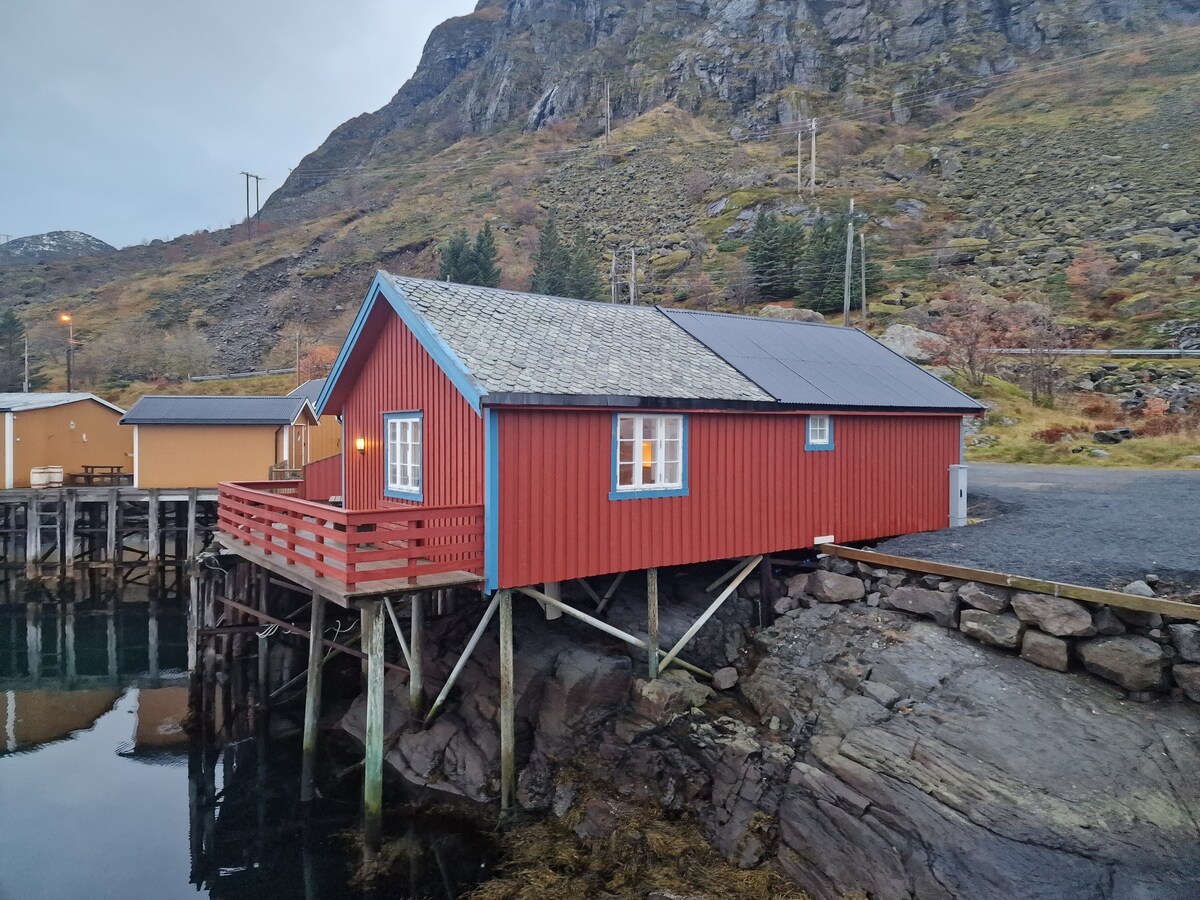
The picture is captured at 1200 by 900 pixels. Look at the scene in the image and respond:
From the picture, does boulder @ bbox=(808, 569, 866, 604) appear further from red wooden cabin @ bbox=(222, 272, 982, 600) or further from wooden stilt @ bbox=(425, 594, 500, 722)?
wooden stilt @ bbox=(425, 594, 500, 722)

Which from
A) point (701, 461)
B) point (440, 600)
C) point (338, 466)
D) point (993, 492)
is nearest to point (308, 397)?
point (338, 466)

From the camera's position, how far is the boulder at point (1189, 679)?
26.2 feet

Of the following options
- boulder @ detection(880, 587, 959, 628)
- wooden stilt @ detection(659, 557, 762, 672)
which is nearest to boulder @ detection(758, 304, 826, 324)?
wooden stilt @ detection(659, 557, 762, 672)

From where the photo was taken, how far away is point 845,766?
8.30 metres

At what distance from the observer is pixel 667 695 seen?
10.5 meters

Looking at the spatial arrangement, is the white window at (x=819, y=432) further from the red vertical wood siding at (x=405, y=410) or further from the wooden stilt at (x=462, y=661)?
the wooden stilt at (x=462, y=661)

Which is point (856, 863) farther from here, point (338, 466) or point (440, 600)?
point (338, 466)

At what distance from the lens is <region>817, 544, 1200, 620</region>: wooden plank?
8383mm

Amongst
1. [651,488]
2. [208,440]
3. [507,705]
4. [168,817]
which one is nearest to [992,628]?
[651,488]

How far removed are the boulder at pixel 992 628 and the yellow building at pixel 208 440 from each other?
2339 cm

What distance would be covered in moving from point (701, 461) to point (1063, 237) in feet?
174

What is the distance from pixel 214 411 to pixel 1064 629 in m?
28.7

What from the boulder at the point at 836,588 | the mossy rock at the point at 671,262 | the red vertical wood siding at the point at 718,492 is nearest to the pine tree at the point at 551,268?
the mossy rock at the point at 671,262

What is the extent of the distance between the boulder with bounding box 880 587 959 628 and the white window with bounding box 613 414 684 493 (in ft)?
13.0
